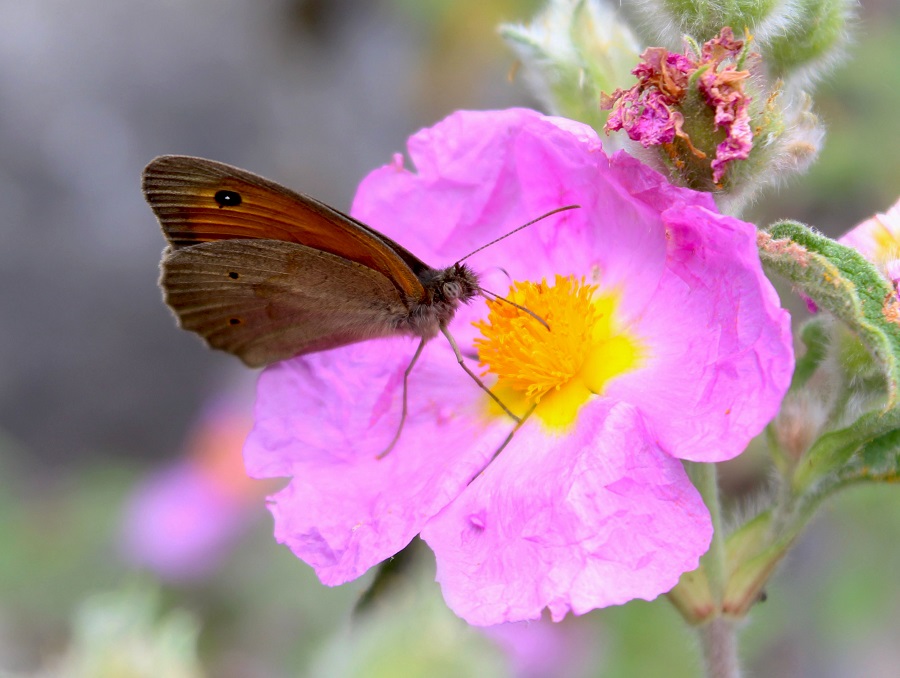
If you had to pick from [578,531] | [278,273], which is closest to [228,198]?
[278,273]

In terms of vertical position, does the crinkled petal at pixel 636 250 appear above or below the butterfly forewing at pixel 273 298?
above

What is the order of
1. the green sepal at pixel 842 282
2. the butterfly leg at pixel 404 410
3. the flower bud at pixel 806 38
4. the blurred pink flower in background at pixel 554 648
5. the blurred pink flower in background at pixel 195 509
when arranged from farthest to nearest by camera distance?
1. the blurred pink flower in background at pixel 195 509
2. the blurred pink flower in background at pixel 554 648
3. the butterfly leg at pixel 404 410
4. the flower bud at pixel 806 38
5. the green sepal at pixel 842 282

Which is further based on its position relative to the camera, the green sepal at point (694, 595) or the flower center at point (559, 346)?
the flower center at point (559, 346)

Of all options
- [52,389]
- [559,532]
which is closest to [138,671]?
[559,532]

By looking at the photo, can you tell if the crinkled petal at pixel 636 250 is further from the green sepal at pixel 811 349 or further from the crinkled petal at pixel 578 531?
the green sepal at pixel 811 349

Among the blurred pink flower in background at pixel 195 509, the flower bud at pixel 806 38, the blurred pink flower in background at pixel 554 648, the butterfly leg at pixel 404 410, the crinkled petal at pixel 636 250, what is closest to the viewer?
the crinkled petal at pixel 636 250

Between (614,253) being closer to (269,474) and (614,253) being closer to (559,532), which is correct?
(559,532)

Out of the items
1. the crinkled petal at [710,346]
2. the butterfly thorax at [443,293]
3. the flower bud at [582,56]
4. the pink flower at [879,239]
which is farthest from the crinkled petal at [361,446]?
the pink flower at [879,239]

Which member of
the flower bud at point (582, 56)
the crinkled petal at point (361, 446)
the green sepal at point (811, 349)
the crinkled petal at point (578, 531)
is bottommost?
the crinkled petal at point (361, 446)
